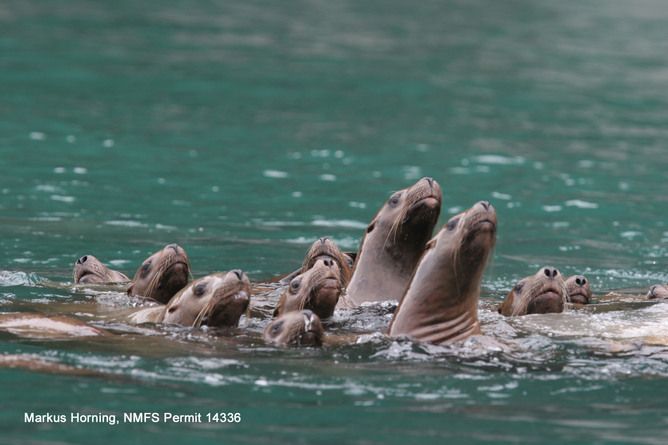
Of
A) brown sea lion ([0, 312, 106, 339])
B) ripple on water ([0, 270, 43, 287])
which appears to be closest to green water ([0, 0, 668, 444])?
ripple on water ([0, 270, 43, 287])

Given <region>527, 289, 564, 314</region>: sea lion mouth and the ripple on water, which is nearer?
<region>527, 289, 564, 314</region>: sea lion mouth

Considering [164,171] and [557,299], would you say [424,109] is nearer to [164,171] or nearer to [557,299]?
[164,171]

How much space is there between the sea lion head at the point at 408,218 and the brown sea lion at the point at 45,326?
2214 mm

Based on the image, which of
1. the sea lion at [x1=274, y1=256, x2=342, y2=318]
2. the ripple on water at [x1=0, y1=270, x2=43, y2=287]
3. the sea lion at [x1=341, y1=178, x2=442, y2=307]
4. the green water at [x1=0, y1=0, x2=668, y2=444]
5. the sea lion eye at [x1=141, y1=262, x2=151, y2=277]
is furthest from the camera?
the ripple on water at [x1=0, y1=270, x2=43, y2=287]

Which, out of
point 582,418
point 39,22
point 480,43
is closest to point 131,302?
point 582,418

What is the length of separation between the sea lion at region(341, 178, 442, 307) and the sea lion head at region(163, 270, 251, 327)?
1.11 m

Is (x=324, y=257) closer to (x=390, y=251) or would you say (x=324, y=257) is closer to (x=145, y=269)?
(x=390, y=251)

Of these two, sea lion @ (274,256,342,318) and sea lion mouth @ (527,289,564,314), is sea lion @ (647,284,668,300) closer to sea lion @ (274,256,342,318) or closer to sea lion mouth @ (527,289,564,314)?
sea lion mouth @ (527,289,564,314)

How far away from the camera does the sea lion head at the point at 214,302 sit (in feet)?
24.6

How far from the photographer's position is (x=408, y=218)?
8.50 m

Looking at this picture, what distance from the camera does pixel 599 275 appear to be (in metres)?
10.8

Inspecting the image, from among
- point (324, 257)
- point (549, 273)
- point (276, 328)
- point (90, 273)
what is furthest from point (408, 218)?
point (90, 273)

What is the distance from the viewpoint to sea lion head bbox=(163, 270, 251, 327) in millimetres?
7496

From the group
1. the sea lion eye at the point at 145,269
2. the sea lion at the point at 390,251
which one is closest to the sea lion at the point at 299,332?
the sea lion at the point at 390,251
